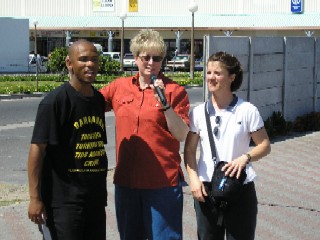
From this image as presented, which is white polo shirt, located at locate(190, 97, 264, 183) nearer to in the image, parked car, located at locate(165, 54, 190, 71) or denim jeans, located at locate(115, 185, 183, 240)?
denim jeans, located at locate(115, 185, 183, 240)

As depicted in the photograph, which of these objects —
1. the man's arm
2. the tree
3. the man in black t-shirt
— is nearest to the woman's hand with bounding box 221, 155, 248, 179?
the man in black t-shirt

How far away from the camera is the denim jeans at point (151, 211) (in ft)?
16.2

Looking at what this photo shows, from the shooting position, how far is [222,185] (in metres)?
4.77

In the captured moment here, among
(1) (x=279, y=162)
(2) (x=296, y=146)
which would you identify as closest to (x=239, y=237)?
(1) (x=279, y=162)

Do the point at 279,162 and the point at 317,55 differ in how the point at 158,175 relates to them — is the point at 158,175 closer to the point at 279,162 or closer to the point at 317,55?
the point at 279,162

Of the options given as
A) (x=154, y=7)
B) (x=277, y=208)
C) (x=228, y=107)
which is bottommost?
(x=277, y=208)

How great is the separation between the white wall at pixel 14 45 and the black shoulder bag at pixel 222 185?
52206 mm

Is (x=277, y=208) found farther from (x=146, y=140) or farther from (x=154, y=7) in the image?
(x=154, y=7)

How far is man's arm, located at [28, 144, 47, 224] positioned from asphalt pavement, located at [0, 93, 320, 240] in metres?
2.90

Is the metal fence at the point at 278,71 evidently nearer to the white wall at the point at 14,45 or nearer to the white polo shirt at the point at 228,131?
the white polo shirt at the point at 228,131

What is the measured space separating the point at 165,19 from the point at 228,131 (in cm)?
6726

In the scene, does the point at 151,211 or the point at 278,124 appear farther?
the point at 278,124

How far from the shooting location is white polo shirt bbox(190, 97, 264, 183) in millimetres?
4836

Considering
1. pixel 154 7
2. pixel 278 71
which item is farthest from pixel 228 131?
pixel 154 7
